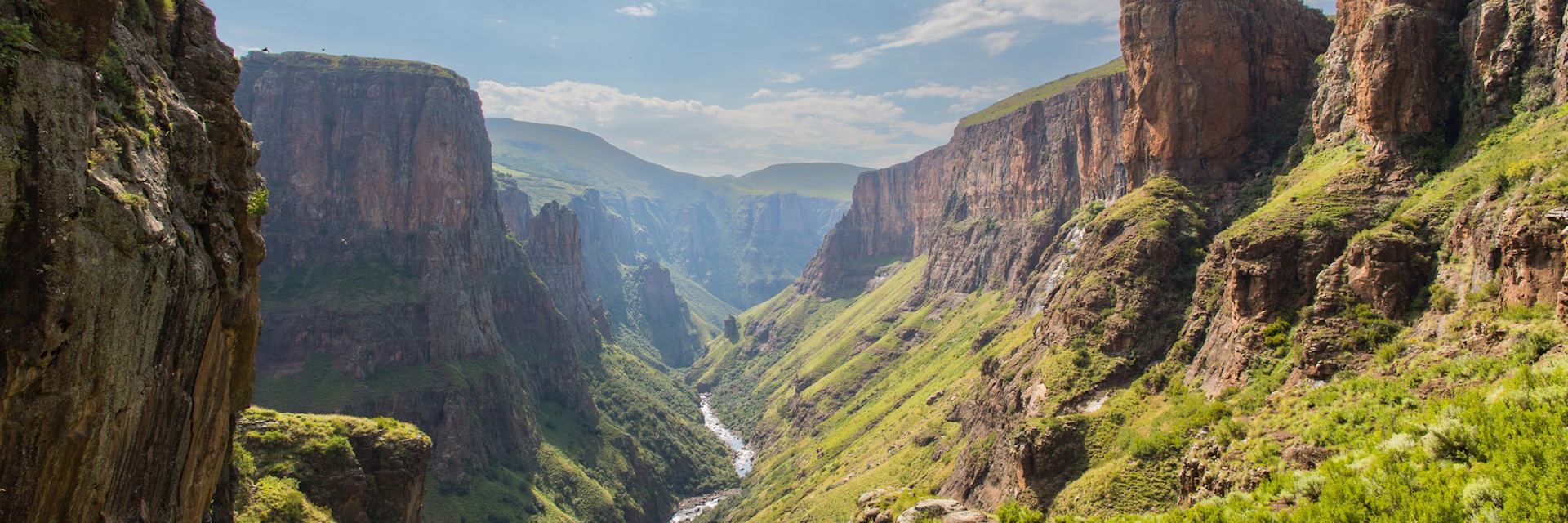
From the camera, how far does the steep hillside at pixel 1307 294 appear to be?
89.6 ft

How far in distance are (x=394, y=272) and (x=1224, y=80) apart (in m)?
146

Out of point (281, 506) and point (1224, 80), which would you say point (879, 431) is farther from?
point (281, 506)

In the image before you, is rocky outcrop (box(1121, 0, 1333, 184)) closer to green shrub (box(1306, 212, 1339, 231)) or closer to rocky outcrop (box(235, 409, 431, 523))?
green shrub (box(1306, 212, 1339, 231))

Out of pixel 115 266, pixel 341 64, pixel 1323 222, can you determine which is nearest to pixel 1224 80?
pixel 1323 222

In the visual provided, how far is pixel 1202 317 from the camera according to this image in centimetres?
5478

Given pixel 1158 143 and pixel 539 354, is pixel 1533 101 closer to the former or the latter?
pixel 1158 143

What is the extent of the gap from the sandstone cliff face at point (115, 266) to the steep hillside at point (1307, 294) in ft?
104

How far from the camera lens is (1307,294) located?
4559 centimetres

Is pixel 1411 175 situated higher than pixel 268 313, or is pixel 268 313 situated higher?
pixel 1411 175

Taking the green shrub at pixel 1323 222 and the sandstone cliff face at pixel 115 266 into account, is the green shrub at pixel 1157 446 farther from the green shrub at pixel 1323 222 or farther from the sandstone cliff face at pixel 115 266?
the sandstone cliff face at pixel 115 266

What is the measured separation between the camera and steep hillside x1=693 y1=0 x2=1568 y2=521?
1075 inches

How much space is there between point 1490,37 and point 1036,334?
44246mm

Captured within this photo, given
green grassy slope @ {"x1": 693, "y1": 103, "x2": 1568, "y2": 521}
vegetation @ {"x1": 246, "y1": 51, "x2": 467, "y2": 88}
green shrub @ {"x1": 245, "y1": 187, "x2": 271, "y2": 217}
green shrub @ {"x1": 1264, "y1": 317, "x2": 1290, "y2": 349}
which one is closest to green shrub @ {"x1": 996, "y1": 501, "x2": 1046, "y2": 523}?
green grassy slope @ {"x1": 693, "y1": 103, "x2": 1568, "y2": 521}

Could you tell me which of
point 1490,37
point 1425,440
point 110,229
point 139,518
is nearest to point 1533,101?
point 1490,37
